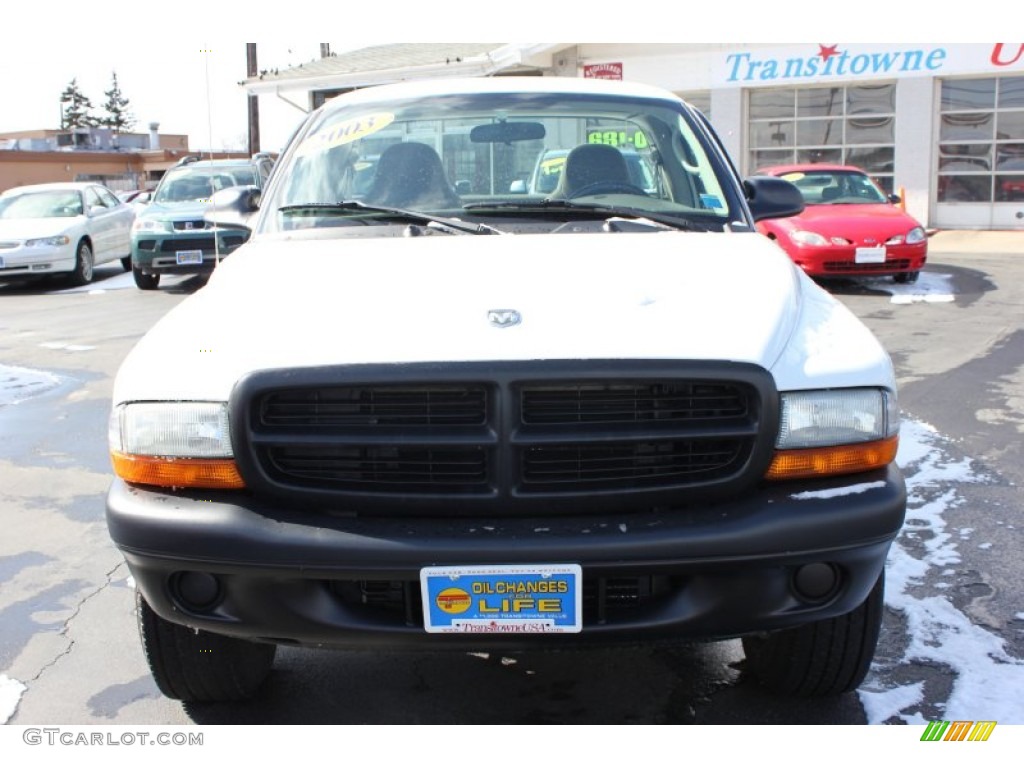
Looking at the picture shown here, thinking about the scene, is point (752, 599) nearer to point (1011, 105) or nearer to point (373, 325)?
point (373, 325)

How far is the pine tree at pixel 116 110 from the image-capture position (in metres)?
97.6

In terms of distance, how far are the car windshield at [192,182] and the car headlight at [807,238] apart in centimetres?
736

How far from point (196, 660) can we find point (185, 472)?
0.65 metres

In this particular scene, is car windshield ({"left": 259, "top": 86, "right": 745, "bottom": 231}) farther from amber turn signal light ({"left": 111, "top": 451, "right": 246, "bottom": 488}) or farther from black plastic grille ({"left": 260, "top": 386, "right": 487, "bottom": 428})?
amber turn signal light ({"left": 111, "top": 451, "right": 246, "bottom": 488})

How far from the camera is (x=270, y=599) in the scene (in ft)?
8.36

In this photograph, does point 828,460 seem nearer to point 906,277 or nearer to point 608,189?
point 608,189

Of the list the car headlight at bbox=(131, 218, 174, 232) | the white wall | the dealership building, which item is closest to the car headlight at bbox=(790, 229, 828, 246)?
the car headlight at bbox=(131, 218, 174, 232)

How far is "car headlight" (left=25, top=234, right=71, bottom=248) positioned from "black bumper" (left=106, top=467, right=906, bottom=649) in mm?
13823

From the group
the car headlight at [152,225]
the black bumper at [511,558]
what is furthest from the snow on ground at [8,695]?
the car headlight at [152,225]

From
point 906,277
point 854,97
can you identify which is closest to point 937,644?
point 906,277

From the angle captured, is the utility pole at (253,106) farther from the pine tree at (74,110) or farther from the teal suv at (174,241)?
the pine tree at (74,110)

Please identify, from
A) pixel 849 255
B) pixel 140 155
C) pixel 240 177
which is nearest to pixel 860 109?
pixel 849 255

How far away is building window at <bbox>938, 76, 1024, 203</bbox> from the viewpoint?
19.9m

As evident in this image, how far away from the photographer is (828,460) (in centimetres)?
267
